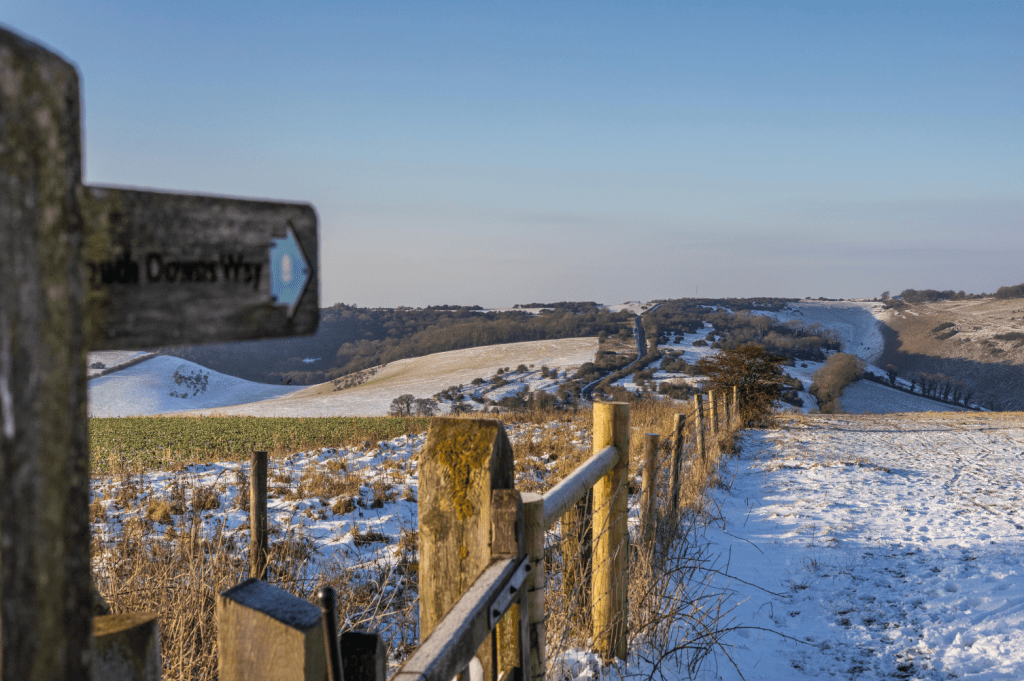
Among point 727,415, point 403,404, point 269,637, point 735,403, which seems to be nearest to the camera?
point 269,637

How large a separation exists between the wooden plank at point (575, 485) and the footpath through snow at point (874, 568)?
1383 millimetres

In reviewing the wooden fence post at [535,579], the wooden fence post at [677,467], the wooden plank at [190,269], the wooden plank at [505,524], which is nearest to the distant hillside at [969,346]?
the wooden fence post at [677,467]

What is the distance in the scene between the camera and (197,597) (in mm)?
3201

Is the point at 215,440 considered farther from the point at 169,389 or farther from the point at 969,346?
the point at 969,346

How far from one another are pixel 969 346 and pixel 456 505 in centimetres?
7354

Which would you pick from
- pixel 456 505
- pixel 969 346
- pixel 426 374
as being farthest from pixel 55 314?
pixel 969 346

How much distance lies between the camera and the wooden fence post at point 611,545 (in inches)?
128

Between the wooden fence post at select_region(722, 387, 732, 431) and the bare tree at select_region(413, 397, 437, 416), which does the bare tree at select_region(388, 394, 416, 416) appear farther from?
the wooden fence post at select_region(722, 387, 732, 431)

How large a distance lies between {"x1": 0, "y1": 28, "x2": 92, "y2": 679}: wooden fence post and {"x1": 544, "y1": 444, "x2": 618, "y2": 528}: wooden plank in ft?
5.60

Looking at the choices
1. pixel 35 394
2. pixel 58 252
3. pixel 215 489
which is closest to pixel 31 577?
pixel 35 394

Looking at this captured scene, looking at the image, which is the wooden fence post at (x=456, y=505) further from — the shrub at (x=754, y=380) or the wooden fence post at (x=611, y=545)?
the shrub at (x=754, y=380)

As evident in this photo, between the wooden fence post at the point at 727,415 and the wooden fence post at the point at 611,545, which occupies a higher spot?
the wooden fence post at the point at 611,545

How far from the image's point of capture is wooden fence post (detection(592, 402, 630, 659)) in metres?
3.25

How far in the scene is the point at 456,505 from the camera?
175 centimetres
